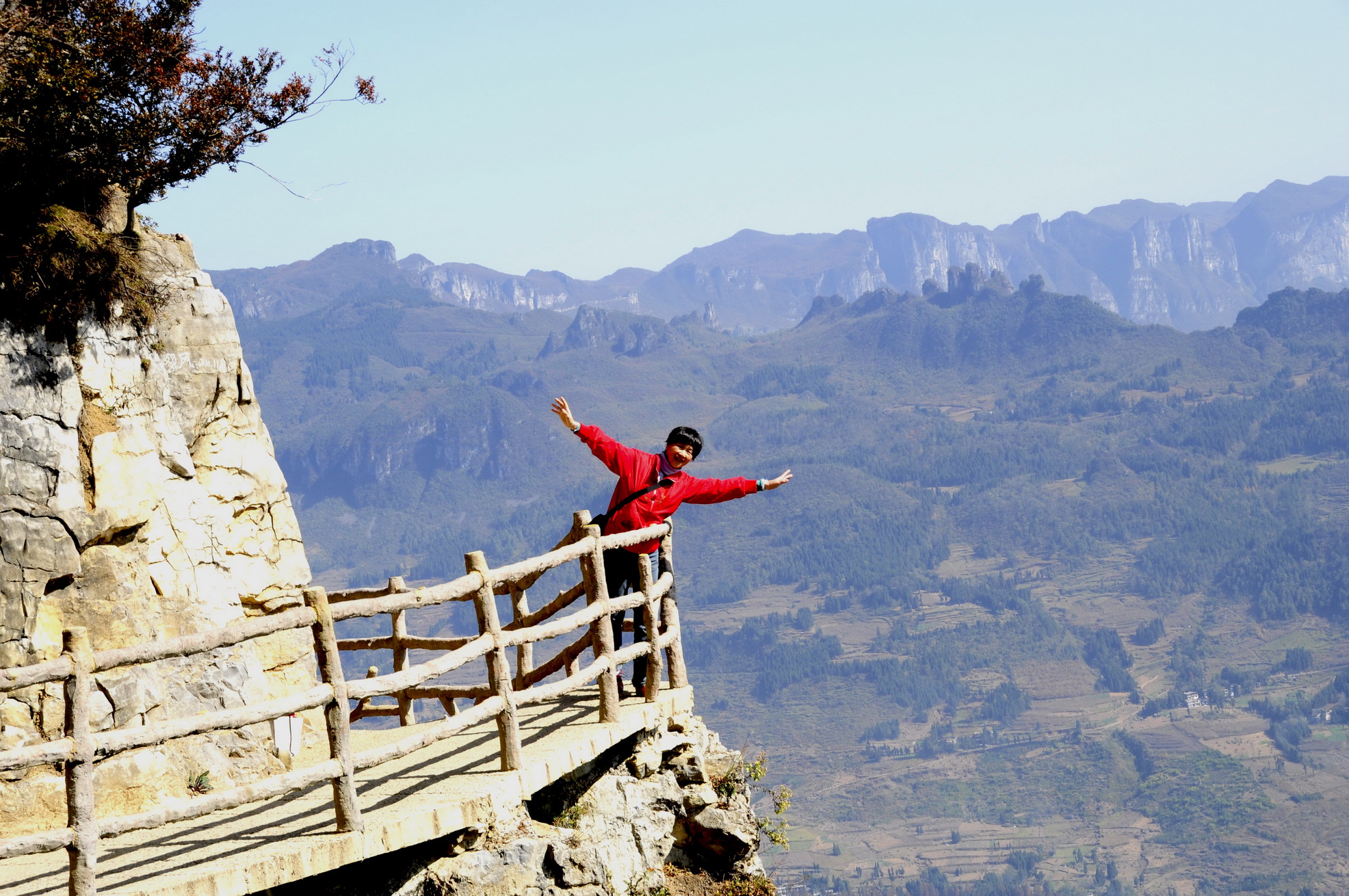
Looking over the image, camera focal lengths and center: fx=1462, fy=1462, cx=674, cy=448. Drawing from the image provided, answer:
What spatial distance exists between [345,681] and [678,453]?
4.41m

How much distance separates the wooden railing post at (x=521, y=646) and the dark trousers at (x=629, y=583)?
2.59 feet

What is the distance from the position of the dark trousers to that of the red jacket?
0.77 feet

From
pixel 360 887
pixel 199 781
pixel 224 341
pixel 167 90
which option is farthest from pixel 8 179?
pixel 360 887

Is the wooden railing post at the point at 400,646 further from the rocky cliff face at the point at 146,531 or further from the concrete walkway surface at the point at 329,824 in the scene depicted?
the concrete walkway surface at the point at 329,824

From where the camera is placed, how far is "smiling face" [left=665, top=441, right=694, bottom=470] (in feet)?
41.5

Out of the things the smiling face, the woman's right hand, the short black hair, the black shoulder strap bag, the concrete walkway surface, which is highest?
the woman's right hand

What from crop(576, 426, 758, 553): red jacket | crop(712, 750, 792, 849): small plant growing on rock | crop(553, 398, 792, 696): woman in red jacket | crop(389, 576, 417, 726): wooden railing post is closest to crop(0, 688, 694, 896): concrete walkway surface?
crop(712, 750, 792, 849): small plant growing on rock

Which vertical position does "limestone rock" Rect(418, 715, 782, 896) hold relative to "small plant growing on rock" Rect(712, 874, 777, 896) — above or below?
above

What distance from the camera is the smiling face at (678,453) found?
12664 millimetres

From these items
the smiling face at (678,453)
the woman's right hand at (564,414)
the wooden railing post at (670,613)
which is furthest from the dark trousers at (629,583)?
the woman's right hand at (564,414)

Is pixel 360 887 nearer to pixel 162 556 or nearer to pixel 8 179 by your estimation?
pixel 162 556

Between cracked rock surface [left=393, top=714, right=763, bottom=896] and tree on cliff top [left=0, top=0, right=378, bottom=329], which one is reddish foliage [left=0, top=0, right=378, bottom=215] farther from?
cracked rock surface [left=393, top=714, right=763, bottom=896]

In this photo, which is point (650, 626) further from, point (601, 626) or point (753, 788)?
point (753, 788)

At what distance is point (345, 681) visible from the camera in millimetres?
9023
